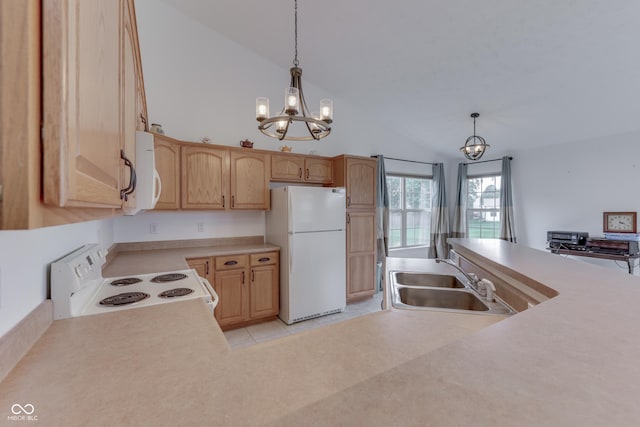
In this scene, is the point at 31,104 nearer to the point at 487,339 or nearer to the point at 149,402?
the point at 149,402

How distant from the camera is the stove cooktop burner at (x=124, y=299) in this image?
1307 mm

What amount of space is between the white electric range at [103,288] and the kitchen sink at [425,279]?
Result: 3.99 ft

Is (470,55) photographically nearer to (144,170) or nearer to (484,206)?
(144,170)

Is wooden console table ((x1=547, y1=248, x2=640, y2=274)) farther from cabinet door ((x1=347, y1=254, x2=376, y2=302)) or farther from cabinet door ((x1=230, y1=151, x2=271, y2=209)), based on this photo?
cabinet door ((x1=230, y1=151, x2=271, y2=209))

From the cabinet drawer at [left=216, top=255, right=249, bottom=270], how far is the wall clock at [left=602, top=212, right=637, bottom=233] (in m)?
4.91

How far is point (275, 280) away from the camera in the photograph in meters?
3.27

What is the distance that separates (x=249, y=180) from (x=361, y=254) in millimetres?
1892

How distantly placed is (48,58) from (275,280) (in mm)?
3121

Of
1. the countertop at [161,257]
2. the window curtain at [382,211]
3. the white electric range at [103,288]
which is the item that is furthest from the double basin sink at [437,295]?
the window curtain at [382,211]

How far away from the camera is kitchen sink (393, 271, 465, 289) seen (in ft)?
6.00

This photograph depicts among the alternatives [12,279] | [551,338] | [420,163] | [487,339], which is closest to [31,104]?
[12,279]

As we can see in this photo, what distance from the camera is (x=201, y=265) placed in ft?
9.29

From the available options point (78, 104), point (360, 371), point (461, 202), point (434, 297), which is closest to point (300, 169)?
point (434, 297)

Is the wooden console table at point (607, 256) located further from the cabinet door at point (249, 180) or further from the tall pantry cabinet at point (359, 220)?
the cabinet door at point (249, 180)
